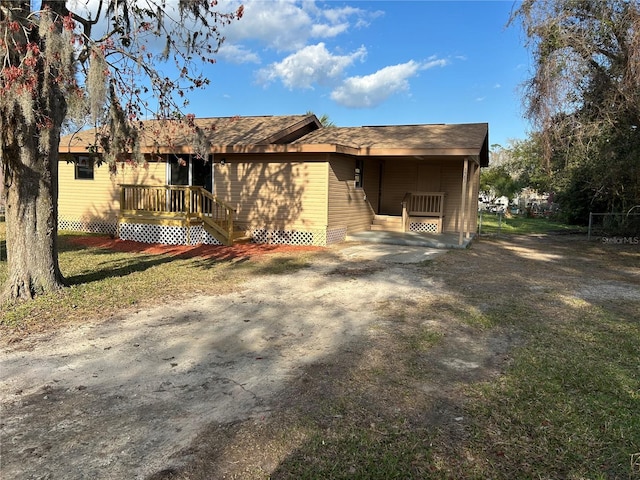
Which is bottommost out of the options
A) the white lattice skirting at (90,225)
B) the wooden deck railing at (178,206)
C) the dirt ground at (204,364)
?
the dirt ground at (204,364)

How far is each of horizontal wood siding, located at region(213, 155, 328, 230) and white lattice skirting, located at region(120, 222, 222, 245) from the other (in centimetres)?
120

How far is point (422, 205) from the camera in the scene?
14859mm

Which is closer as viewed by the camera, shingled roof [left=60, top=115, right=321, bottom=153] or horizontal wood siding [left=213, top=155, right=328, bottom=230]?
horizontal wood siding [left=213, top=155, right=328, bottom=230]

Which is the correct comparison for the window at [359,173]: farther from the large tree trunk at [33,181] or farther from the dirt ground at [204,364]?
the large tree trunk at [33,181]

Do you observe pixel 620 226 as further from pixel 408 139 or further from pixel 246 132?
pixel 246 132

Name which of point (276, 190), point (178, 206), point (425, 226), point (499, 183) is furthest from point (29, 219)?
point (499, 183)


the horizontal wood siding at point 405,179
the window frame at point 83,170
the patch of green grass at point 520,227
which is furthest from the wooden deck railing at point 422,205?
the window frame at point 83,170

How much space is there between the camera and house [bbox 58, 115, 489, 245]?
12266 millimetres

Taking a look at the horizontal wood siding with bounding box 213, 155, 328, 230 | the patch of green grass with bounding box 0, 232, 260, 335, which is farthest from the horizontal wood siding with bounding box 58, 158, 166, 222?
the patch of green grass with bounding box 0, 232, 260, 335

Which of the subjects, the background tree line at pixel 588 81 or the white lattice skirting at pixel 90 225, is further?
the white lattice skirting at pixel 90 225

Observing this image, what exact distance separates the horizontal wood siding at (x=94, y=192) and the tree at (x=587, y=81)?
36.8 feet

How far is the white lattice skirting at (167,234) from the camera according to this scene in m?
12.6

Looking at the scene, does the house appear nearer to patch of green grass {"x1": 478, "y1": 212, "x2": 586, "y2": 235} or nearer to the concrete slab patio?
the concrete slab patio

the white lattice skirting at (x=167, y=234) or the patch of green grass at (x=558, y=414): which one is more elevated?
the white lattice skirting at (x=167, y=234)
